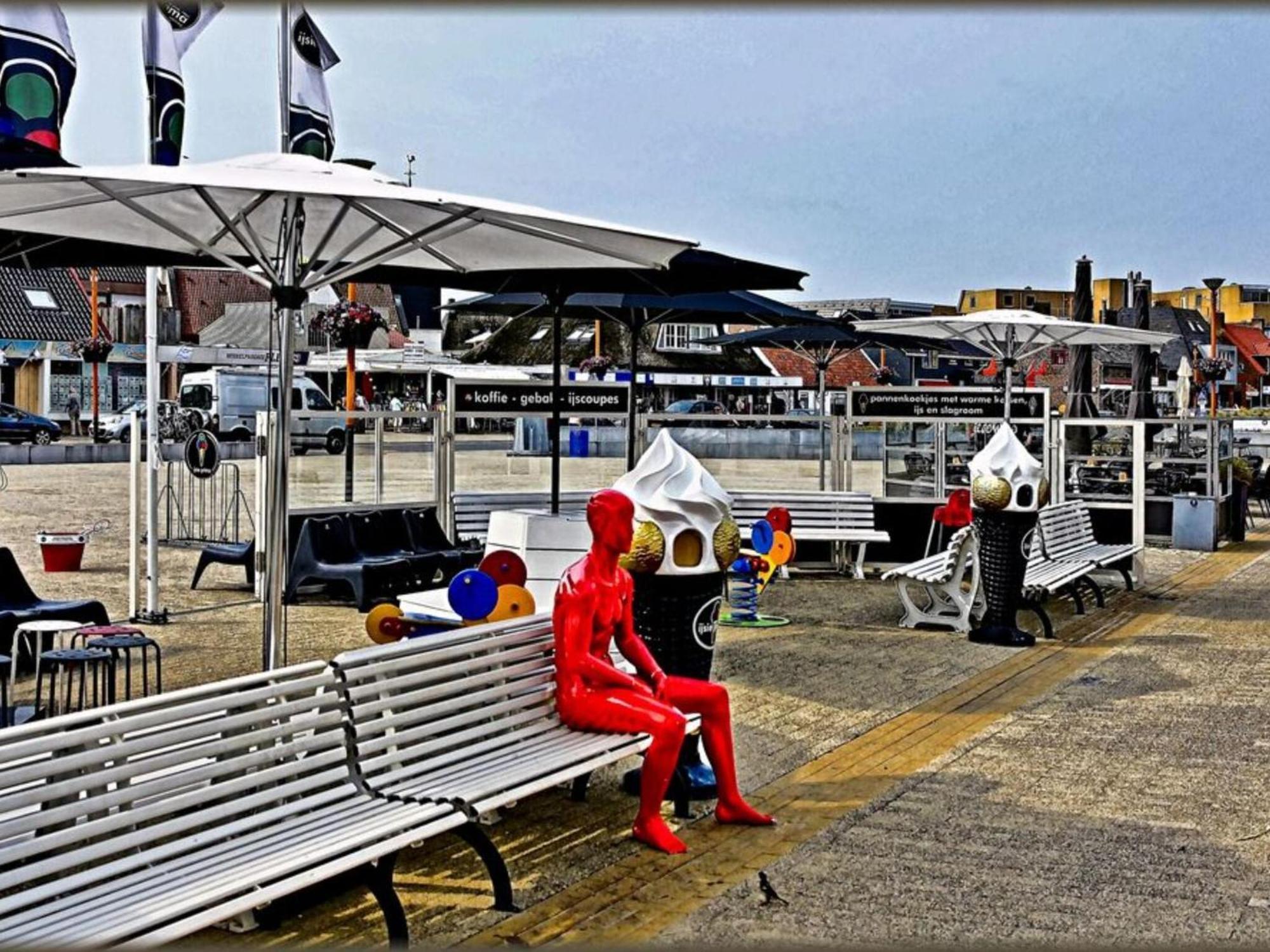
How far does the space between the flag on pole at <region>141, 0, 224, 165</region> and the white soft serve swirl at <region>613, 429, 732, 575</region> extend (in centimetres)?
493

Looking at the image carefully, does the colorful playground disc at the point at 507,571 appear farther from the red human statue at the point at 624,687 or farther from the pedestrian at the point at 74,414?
the pedestrian at the point at 74,414

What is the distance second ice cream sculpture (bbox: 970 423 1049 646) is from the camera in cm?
1151

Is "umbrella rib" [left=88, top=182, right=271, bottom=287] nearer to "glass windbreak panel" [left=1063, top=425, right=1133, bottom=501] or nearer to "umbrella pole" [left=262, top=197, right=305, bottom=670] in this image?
"umbrella pole" [left=262, top=197, right=305, bottom=670]

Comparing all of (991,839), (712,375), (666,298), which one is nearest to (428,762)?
(991,839)

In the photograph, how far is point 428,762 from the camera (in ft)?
18.7

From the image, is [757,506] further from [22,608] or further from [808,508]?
[22,608]

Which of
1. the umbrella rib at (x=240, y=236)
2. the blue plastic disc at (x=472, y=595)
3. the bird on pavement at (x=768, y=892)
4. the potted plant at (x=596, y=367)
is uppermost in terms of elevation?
the potted plant at (x=596, y=367)

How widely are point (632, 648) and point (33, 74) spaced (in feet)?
18.2

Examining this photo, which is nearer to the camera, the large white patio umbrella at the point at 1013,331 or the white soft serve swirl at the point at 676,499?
the white soft serve swirl at the point at 676,499

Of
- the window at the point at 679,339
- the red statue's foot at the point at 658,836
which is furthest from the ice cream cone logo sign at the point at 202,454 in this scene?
the window at the point at 679,339

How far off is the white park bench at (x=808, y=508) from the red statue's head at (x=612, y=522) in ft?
28.8

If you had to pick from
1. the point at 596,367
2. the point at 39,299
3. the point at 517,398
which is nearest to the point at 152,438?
Answer: the point at 517,398

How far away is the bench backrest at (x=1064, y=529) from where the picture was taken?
14.3 metres

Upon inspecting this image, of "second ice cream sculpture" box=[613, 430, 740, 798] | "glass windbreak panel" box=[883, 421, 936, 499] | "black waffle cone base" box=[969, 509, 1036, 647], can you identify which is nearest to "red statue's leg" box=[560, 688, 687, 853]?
"second ice cream sculpture" box=[613, 430, 740, 798]
